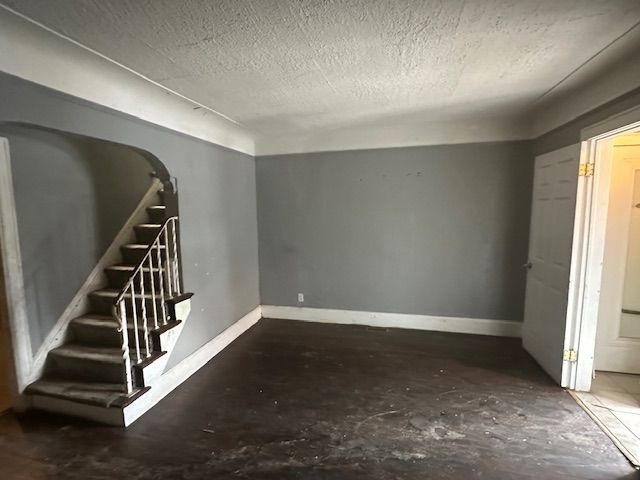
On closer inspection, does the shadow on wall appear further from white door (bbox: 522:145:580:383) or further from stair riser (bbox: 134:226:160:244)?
white door (bbox: 522:145:580:383)

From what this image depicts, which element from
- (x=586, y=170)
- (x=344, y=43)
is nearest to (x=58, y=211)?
(x=344, y=43)

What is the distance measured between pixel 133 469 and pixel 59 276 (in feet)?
5.68

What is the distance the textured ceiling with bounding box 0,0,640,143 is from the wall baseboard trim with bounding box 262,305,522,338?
2458 mm

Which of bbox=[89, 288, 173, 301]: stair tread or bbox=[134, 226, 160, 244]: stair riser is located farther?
bbox=[134, 226, 160, 244]: stair riser

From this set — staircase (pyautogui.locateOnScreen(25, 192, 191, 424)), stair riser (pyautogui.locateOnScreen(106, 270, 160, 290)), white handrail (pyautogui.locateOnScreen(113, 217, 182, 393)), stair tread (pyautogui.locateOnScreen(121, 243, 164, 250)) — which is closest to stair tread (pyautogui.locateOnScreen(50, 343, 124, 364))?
staircase (pyautogui.locateOnScreen(25, 192, 191, 424))

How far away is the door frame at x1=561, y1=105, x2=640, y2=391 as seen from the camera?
8.00 ft

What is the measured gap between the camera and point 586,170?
246cm

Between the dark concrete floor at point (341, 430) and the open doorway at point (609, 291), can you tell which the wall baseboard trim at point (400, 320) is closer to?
the dark concrete floor at point (341, 430)

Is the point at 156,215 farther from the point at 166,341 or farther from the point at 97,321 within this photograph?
the point at 166,341

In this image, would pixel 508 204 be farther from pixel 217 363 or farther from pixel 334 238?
pixel 217 363

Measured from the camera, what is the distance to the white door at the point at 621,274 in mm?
2766

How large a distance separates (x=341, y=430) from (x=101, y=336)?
216 centimetres

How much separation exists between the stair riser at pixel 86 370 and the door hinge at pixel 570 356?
3570 mm

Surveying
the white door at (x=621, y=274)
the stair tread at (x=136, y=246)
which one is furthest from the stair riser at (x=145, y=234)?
the white door at (x=621, y=274)
